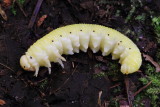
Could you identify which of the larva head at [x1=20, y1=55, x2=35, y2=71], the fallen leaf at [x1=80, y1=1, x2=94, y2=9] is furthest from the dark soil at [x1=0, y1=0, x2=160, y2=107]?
the larva head at [x1=20, y1=55, x2=35, y2=71]

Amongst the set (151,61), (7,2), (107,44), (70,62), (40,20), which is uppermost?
(7,2)

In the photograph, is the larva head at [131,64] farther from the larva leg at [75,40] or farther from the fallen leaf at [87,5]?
the fallen leaf at [87,5]

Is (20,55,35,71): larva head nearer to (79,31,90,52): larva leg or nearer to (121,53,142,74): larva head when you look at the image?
(79,31,90,52): larva leg

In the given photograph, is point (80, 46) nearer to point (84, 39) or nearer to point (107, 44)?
point (84, 39)

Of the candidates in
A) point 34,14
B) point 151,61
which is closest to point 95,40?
point 151,61

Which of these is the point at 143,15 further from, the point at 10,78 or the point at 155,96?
the point at 10,78

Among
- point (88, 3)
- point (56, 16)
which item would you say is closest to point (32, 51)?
point (56, 16)
